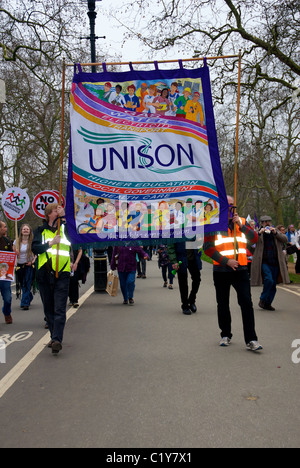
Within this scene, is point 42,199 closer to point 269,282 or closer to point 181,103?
point 269,282

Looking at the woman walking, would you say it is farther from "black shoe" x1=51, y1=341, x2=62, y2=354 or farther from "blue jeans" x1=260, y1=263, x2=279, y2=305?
"black shoe" x1=51, y1=341, x2=62, y2=354

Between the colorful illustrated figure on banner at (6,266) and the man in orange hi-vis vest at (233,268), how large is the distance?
412 cm

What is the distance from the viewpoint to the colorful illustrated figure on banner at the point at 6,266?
9.67 meters

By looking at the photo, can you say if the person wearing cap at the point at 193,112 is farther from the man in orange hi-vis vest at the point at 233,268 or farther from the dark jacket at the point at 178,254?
the dark jacket at the point at 178,254

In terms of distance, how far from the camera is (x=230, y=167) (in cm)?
4391

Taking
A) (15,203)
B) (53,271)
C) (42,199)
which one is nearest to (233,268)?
(53,271)

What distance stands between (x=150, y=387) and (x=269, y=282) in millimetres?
5700

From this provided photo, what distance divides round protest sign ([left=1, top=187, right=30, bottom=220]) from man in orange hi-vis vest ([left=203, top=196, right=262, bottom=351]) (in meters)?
7.40

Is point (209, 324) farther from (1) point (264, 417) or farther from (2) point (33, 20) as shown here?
(2) point (33, 20)

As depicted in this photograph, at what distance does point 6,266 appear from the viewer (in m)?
9.70

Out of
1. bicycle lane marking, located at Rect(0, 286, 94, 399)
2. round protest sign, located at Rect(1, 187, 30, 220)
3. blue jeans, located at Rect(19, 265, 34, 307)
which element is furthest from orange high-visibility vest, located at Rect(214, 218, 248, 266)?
round protest sign, located at Rect(1, 187, 30, 220)

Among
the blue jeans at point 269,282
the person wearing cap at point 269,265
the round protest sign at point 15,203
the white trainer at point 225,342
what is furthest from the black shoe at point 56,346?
the round protest sign at point 15,203

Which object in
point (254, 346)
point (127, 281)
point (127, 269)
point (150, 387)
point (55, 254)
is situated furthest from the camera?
point (127, 281)

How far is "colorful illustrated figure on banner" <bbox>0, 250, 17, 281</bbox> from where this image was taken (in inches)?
381
